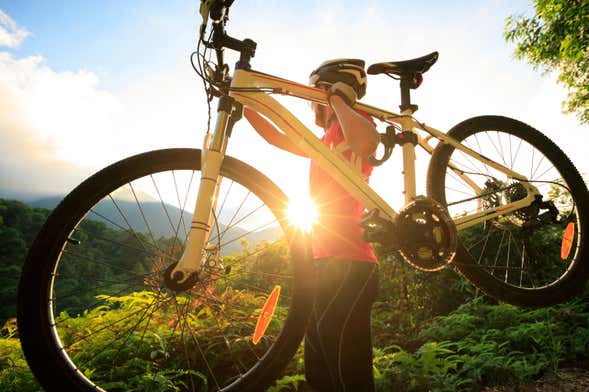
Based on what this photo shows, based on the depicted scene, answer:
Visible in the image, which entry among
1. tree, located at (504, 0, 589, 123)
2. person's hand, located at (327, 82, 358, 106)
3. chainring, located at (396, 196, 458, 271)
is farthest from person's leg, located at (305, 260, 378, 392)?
tree, located at (504, 0, 589, 123)

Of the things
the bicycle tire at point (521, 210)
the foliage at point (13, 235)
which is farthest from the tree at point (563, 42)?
the foliage at point (13, 235)


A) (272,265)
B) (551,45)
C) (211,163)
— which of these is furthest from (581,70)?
(211,163)

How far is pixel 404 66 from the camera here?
2.12m

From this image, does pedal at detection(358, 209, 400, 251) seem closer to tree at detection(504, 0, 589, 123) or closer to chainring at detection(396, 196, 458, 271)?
chainring at detection(396, 196, 458, 271)

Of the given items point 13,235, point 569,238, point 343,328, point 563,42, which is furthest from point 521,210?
point 13,235

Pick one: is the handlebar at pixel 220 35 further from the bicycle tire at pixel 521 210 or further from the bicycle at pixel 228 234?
the bicycle tire at pixel 521 210

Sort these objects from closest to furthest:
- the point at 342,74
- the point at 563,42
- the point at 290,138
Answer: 1. the point at 290,138
2. the point at 342,74
3. the point at 563,42

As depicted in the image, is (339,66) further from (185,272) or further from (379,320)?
(379,320)

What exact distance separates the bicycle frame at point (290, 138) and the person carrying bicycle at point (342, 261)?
0.37ft

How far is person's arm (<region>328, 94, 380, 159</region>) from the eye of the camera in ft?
5.48

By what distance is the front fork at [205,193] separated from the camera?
1399mm

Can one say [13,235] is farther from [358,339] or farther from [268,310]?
[358,339]

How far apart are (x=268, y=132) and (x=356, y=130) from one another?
1.89 feet

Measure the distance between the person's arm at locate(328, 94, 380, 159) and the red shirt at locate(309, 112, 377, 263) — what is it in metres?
0.13
